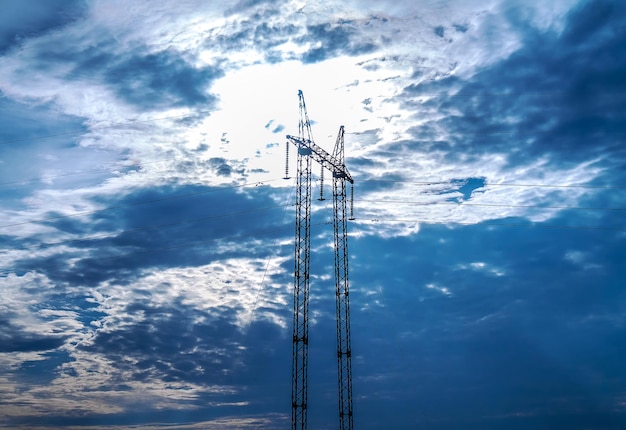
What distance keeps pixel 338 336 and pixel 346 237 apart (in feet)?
70.5

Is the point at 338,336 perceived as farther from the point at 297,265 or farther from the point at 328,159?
the point at 328,159

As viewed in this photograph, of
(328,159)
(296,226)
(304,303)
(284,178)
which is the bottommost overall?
(304,303)

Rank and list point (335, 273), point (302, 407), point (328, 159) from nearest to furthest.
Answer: point (302, 407) → point (335, 273) → point (328, 159)

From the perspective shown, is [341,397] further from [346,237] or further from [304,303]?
[346,237]

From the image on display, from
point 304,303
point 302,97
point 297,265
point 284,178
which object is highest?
point 302,97

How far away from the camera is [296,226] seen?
401ft

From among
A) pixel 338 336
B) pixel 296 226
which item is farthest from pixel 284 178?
pixel 338 336

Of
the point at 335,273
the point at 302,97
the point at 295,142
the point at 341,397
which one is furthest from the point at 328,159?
the point at 341,397

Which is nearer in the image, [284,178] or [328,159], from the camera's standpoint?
[284,178]

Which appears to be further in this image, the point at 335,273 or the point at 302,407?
the point at 335,273

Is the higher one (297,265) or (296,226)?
(296,226)

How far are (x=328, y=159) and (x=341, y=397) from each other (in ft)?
166

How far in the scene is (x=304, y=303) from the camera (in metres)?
116

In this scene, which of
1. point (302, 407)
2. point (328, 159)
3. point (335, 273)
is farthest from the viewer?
point (328, 159)
